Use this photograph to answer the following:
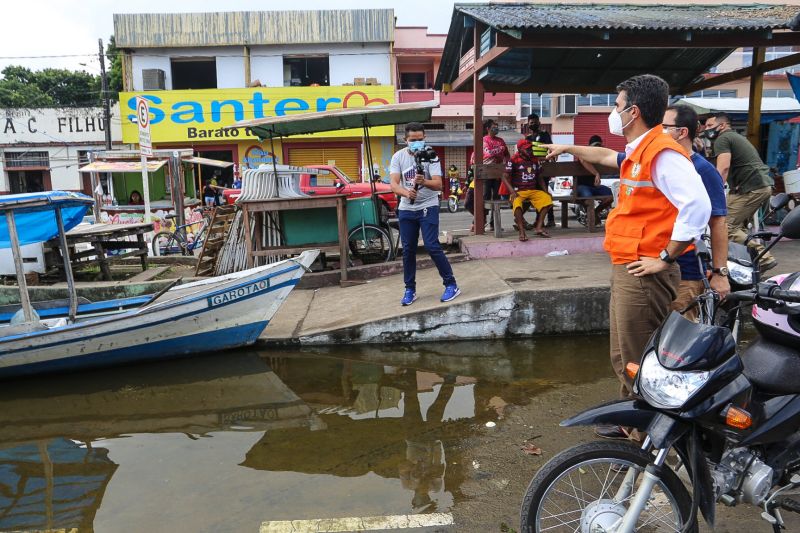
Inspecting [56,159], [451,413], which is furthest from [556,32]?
[56,159]

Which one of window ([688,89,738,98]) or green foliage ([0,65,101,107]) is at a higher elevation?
green foliage ([0,65,101,107])

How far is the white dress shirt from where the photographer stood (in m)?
2.59

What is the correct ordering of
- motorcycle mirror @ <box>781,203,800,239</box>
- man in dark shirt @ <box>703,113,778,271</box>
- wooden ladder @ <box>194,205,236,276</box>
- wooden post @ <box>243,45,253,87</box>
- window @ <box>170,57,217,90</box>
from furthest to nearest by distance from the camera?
window @ <box>170,57,217,90</box>, wooden post @ <box>243,45,253,87</box>, wooden ladder @ <box>194,205,236,276</box>, man in dark shirt @ <box>703,113,778,271</box>, motorcycle mirror @ <box>781,203,800,239</box>

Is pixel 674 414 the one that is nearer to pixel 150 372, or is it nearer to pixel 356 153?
pixel 150 372

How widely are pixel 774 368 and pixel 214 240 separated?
776 centimetres

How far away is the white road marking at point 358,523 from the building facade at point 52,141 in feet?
82.0

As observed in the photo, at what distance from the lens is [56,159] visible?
976 inches

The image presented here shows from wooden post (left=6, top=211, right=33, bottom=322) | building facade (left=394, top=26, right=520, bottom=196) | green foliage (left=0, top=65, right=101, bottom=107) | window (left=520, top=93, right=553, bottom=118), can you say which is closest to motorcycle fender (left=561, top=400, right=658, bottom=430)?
wooden post (left=6, top=211, right=33, bottom=322)

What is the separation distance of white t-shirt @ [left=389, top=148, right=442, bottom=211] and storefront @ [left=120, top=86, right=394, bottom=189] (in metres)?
16.5

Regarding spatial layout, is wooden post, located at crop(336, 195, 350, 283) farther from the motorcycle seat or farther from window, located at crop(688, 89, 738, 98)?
window, located at crop(688, 89, 738, 98)

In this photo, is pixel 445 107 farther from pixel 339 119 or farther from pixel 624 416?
pixel 624 416

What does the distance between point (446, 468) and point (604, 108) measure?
2600cm

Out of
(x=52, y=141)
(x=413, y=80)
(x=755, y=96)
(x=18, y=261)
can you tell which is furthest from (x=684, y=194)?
(x=52, y=141)

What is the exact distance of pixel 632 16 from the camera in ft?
27.1
